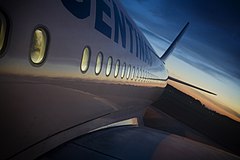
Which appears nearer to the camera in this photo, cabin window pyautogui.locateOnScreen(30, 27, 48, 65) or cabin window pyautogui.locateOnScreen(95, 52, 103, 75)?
cabin window pyautogui.locateOnScreen(30, 27, 48, 65)

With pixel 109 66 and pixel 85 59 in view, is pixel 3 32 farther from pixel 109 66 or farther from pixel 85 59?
pixel 109 66

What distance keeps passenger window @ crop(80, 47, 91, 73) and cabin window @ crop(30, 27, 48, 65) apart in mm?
710

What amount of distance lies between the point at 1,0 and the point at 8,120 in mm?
802

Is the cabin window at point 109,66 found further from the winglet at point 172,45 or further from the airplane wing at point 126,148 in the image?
the winglet at point 172,45

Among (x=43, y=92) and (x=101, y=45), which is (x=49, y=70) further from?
(x=101, y=45)

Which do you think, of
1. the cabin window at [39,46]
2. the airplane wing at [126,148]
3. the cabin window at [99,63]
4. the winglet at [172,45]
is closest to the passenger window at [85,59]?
the cabin window at [99,63]

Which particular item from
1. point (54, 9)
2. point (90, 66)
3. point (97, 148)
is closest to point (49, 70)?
point (54, 9)

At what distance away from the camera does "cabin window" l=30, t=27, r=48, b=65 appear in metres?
1.62

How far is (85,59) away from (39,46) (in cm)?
84

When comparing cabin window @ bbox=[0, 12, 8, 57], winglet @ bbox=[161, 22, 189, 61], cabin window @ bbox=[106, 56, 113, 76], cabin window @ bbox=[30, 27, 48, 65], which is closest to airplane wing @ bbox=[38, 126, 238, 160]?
cabin window @ bbox=[106, 56, 113, 76]

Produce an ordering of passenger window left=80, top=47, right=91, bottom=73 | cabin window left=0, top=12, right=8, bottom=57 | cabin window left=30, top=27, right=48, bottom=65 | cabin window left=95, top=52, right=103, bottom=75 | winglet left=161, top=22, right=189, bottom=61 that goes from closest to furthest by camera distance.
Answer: cabin window left=0, top=12, right=8, bottom=57 → cabin window left=30, top=27, right=48, bottom=65 → passenger window left=80, top=47, right=91, bottom=73 → cabin window left=95, top=52, right=103, bottom=75 → winglet left=161, top=22, right=189, bottom=61

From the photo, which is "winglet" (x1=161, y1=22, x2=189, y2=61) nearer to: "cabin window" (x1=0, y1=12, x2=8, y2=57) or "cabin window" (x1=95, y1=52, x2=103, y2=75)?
"cabin window" (x1=95, y1=52, x2=103, y2=75)

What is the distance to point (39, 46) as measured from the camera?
170 centimetres

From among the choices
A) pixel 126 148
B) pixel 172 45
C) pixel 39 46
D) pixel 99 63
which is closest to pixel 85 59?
pixel 99 63
